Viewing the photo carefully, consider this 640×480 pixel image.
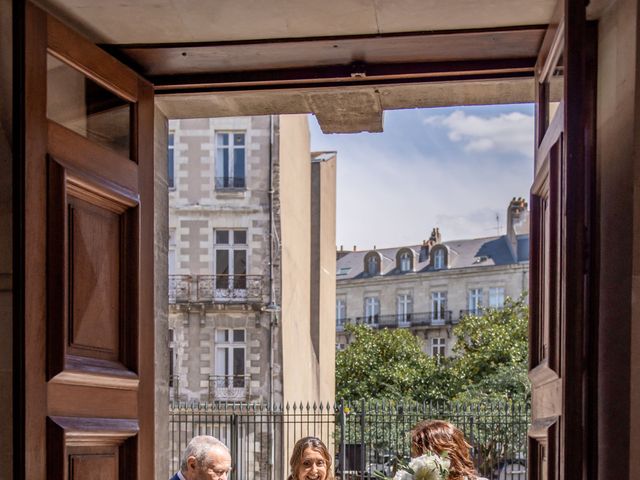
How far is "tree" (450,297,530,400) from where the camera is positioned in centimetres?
3797

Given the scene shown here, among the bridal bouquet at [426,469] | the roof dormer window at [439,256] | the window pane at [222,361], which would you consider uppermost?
the bridal bouquet at [426,469]

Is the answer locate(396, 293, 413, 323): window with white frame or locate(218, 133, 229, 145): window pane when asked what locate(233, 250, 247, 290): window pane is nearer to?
locate(218, 133, 229, 145): window pane

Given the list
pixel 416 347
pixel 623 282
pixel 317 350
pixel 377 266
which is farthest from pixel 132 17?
pixel 377 266

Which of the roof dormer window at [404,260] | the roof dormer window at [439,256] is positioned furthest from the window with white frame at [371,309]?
the roof dormer window at [439,256]

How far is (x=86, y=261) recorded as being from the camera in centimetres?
345

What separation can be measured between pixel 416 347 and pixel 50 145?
42733mm

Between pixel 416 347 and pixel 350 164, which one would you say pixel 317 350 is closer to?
pixel 416 347

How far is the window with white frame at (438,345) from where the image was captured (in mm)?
59347

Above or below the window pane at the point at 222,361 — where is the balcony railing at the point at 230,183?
above

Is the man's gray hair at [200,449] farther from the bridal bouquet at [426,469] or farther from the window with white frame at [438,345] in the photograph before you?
the window with white frame at [438,345]

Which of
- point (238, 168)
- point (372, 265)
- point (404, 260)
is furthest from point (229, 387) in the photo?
point (372, 265)

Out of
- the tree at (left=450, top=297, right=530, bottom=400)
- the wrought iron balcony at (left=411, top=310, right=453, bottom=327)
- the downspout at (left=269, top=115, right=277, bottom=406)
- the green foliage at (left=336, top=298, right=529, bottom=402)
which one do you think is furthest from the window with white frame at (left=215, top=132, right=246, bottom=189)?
the wrought iron balcony at (left=411, top=310, right=453, bottom=327)

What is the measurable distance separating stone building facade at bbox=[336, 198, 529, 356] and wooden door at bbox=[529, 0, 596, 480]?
5559 cm

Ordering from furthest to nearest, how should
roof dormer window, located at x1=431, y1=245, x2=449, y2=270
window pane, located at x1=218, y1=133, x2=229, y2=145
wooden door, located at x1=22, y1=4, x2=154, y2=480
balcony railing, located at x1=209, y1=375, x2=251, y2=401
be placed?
roof dormer window, located at x1=431, y1=245, x2=449, y2=270 → window pane, located at x1=218, y1=133, x2=229, y2=145 → balcony railing, located at x1=209, y1=375, x2=251, y2=401 → wooden door, located at x1=22, y1=4, x2=154, y2=480
